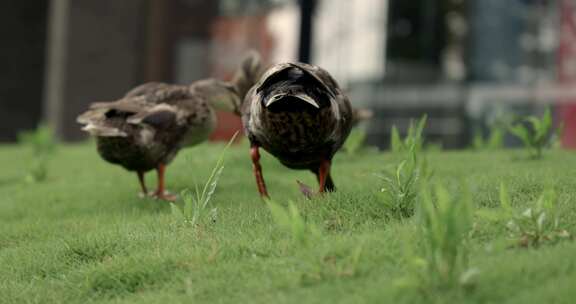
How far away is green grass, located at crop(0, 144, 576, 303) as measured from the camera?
259 centimetres

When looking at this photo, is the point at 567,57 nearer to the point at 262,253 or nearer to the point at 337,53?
the point at 337,53

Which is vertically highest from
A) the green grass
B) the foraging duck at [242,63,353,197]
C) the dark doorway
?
the foraging duck at [242,63,353,197]

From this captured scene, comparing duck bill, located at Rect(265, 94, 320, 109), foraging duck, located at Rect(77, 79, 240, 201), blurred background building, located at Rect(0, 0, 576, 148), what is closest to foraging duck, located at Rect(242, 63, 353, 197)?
duck bill, located at Rect(265, 94, 320, 109)

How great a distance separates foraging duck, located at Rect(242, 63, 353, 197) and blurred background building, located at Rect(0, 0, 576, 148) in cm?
1064

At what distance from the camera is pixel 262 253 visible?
3209mm

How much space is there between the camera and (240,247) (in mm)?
3303

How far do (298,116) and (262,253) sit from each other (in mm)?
850

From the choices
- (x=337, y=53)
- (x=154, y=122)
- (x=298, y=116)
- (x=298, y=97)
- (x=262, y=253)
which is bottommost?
(x=337, y=53)

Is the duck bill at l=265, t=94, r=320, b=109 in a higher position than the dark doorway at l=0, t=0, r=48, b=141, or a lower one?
higher

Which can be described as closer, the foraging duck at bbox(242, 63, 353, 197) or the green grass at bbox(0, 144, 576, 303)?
the green grass at bbox(0, 144, 576, 303)

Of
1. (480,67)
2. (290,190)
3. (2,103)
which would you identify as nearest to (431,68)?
(480,67)

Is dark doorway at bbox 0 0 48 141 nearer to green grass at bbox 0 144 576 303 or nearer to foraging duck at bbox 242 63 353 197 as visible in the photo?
green grass at bbox 0 144 576 303

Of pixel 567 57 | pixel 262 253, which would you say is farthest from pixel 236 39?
pixel 262 253

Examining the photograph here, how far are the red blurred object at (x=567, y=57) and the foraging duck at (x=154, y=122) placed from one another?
11.6m
